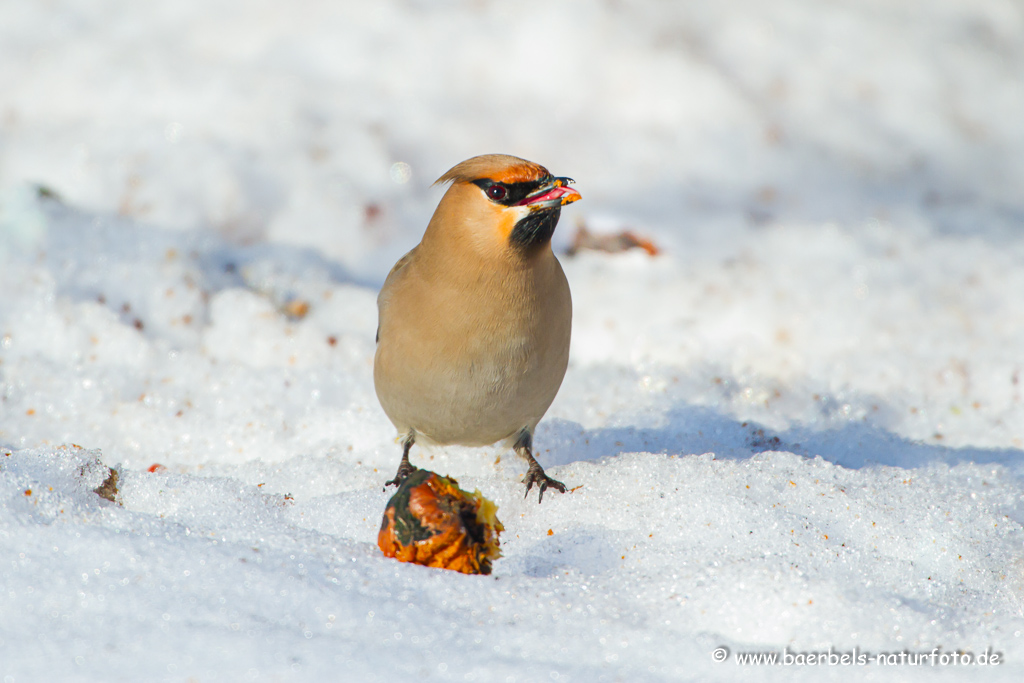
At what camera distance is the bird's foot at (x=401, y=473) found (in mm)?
2730

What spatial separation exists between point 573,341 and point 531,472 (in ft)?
4.84

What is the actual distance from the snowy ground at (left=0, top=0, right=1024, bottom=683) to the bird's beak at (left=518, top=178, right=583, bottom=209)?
0.82 metres

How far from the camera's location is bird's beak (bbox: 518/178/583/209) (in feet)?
7.81

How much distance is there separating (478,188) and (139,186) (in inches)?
115

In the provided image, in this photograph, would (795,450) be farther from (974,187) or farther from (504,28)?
(504,28)

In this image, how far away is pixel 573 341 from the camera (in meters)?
4.22

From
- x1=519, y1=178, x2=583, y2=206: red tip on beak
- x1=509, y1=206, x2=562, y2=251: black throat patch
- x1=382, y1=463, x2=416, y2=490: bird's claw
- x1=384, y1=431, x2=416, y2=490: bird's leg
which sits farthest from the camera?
x1=384, y1=431, x2=416, y2=490: bird's leg

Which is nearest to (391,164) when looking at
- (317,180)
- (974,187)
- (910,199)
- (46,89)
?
(317,180)

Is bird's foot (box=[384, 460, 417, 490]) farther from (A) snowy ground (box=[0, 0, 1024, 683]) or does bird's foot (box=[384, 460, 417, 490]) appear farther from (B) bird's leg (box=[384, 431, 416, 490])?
(A) snowy ground (box=[0, 0, 1024, 683])

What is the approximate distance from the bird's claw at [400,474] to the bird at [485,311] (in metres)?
0.01

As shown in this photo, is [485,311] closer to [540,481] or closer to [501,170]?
[501,170]

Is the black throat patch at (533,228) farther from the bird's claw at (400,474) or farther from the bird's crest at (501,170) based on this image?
the bird's claw at (400,474)

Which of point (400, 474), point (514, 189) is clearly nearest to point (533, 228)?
point (514, 189)

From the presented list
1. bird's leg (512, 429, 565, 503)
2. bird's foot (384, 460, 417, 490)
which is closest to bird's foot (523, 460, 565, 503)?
bird's leg (512, 429, 565, 503)
